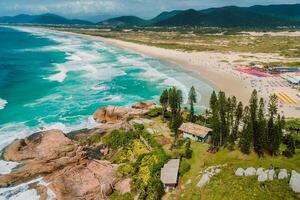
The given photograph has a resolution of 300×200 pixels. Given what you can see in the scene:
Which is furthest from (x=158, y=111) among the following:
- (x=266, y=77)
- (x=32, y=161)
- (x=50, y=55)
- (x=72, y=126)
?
(x=50, y=55)

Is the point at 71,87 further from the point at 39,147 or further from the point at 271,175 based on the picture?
the point at 271,175

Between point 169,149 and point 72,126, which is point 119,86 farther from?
point 169,149

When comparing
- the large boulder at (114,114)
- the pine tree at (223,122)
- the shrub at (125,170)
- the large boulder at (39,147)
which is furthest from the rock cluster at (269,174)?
the large boulder at (114,114)

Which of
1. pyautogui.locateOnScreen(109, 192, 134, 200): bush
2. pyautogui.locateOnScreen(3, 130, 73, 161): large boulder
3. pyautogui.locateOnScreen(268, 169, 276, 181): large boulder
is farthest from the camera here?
pyautogui.locateOnScreen(3, 130, 73, 161): large boulder

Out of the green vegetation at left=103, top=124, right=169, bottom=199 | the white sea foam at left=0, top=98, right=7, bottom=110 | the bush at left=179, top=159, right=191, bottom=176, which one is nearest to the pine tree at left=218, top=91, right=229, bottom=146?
the bush at left=179, top=159, right=191, bottom=176

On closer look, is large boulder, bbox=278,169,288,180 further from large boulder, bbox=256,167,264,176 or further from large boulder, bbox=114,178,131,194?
large boulder, bbox=114,178,131,194

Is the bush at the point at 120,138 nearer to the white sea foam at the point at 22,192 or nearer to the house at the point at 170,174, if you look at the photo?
the house at the point at 170,174
